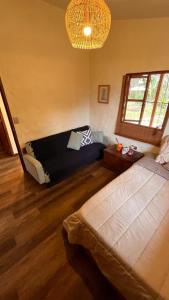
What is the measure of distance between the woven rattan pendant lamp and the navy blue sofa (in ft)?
5.56

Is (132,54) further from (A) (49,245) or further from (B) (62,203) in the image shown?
(A) (49,245)

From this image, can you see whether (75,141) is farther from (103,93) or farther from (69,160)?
(103,93)

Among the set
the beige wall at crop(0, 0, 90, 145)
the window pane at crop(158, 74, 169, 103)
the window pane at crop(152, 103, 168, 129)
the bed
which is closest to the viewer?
the bed

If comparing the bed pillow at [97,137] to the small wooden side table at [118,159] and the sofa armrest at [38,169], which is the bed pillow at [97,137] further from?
the sofa armrest at [38,169]

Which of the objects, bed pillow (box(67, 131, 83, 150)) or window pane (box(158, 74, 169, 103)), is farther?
bed pillow (box(67, 131, 83, 150))

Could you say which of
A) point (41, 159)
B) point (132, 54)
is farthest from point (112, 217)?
point (132, 54)

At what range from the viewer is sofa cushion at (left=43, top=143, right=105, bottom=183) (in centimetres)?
230

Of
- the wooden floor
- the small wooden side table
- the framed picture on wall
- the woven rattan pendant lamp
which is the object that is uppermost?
the woven rattan pendant lamp

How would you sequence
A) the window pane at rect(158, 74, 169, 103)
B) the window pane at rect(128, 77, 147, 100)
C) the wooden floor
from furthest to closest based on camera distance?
1. the window pane at rect(128, 77, 147, 100)
2. the window pane at rect(158, 74, 169, 103)
3. the wooden floor

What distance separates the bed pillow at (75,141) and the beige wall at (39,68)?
1.10 feet

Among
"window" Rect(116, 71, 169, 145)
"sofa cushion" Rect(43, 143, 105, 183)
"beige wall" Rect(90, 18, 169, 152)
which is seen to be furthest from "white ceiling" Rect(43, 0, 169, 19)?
"sofa cushion" Rect(43, 143, 105, 183)

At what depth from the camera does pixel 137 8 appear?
69.7 inches

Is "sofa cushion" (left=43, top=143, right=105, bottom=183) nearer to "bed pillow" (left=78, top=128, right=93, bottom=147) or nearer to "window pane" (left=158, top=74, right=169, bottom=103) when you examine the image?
"bed pillow" (left=78, top=128, right=93, bottom=147)

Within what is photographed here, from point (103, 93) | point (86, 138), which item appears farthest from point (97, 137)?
point (103, 93)
